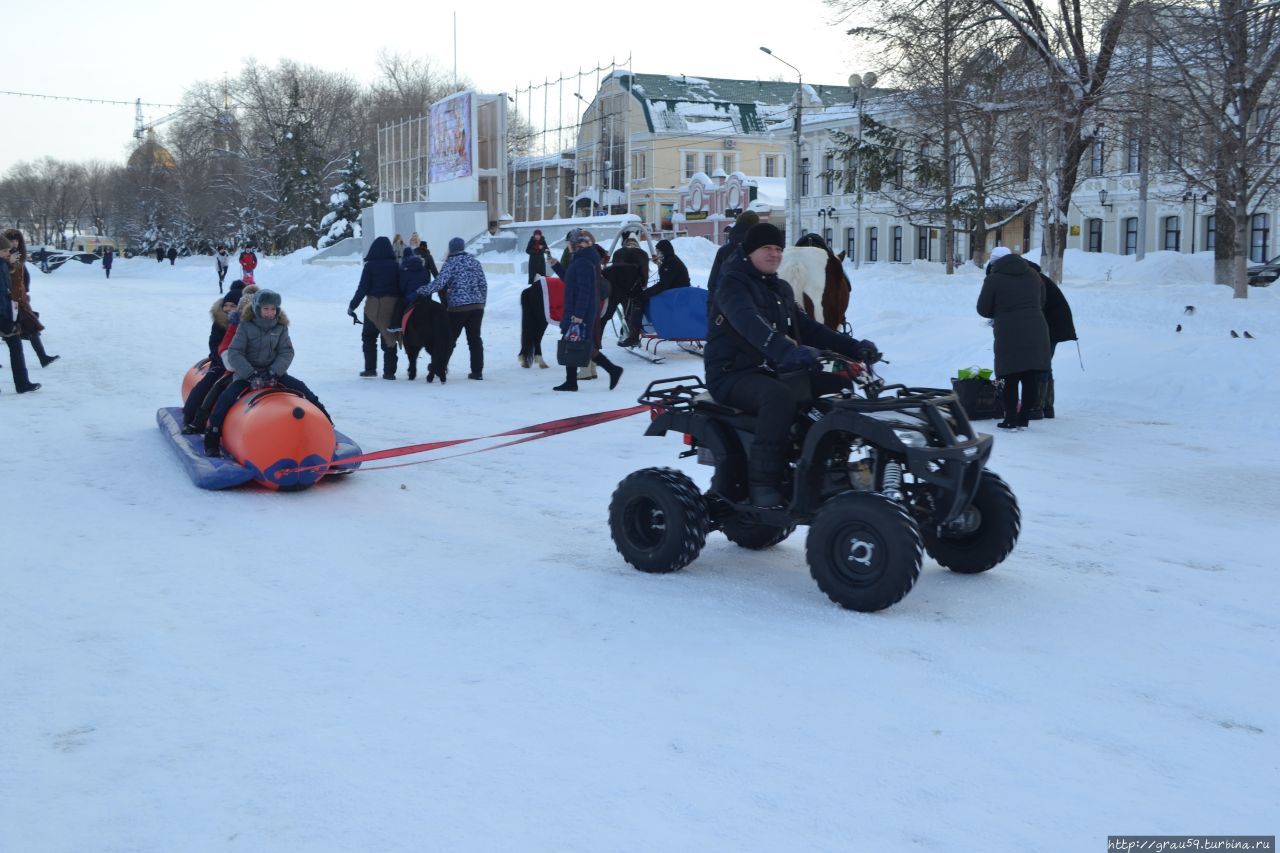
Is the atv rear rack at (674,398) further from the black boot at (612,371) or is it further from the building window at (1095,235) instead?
the building window at (1095,235)

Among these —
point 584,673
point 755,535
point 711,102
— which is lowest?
point 584,673

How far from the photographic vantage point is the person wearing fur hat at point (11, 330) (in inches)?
527

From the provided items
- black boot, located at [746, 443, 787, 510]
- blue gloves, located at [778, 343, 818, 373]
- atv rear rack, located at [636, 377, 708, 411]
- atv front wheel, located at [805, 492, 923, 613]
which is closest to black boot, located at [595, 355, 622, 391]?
atv rear rack, located at [636, 377, 708, 411]

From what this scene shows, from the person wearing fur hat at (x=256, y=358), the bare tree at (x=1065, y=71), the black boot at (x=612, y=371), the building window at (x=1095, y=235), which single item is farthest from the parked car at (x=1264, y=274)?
the person wearing fur hat at (x=256, y=358)

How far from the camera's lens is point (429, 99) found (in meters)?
96.5

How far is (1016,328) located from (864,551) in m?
6.32

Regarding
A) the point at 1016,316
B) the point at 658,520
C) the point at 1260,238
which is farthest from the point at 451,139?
the point at 658,520

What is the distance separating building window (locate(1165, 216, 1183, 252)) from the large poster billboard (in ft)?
81.1

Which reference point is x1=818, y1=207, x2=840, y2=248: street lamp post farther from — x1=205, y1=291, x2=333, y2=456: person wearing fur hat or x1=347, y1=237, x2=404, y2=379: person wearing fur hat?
x1=205, y1=291, x2=333, y2=456: person wearing fur hat

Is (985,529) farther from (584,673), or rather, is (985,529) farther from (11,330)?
(11,330)

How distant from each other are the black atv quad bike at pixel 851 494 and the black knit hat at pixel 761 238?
599 mm

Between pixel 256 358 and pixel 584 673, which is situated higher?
pixel 256 358

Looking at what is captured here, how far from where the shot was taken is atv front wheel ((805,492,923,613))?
5035mm

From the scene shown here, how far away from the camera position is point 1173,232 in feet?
130
